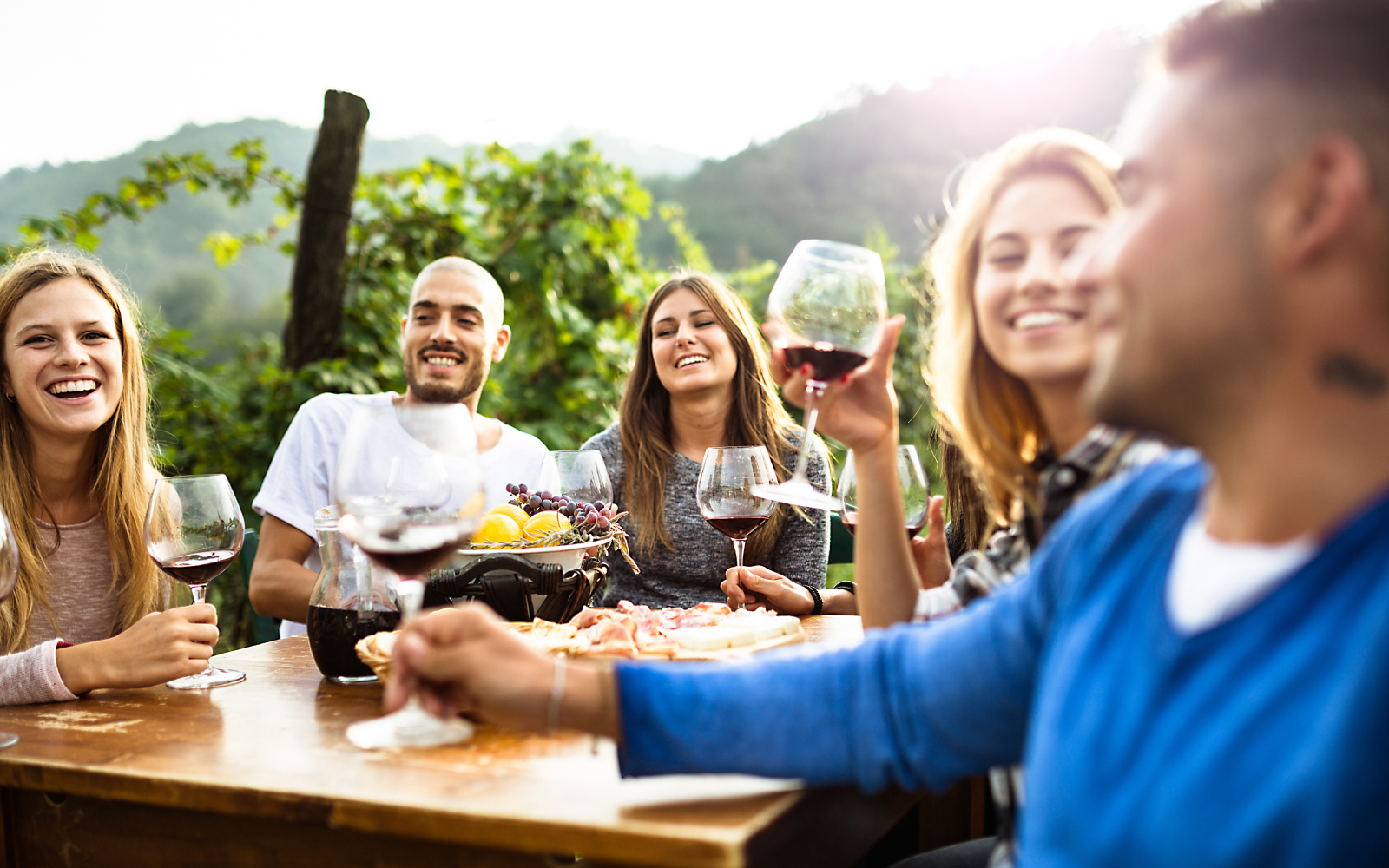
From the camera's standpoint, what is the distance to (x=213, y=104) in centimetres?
496

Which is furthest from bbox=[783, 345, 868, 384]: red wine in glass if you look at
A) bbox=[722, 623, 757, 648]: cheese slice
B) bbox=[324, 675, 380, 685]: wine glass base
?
bbox=[324, 675, 380, 685]: wine glass base

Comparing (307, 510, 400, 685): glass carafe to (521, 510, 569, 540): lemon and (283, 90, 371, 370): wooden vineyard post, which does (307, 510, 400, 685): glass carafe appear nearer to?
(521, 510, 569, 540): lemon

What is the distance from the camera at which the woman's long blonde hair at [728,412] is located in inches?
123

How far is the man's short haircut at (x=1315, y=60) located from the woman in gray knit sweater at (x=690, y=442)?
2.27 m

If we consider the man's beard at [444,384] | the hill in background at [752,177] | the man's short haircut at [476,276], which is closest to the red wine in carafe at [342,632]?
the man's beard at [444,384]

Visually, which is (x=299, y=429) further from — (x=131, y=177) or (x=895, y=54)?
(x=895, y=54)

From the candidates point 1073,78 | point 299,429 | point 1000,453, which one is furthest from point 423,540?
point 1073,78

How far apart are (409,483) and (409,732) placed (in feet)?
1.22

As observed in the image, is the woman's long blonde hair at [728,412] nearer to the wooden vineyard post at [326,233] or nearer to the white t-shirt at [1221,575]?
the wooden vineyard post at [326,233]

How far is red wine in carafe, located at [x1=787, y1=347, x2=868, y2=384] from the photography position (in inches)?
58.2

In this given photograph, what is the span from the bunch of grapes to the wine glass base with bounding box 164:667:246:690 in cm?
61

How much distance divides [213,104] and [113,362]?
331 centimetres

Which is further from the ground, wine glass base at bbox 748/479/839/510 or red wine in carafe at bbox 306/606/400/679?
wine glass base at bbox 748/479/839/510

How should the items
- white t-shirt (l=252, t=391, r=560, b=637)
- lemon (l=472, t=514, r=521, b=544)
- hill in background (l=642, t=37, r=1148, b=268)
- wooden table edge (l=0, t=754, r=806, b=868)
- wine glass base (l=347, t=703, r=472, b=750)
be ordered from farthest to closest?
hill in background (l=642, t=37, r=1148, b=268)
white t-shirt (l=252, t=391, r=560, b=637)
lemon (l=472, t=514, r=521, b=544)
wine glass base (l=347, t=703, r=472, b=750)
wooden table edge (l=0, t=754, r=806, b=868)
